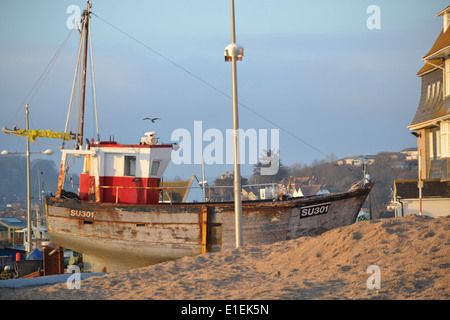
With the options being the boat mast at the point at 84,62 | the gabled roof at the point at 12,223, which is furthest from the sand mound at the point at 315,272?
the gabled roof at the point at 12,223

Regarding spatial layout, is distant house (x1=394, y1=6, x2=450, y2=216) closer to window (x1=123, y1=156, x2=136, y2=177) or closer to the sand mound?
window (x1=123, y1=156, x2=136, y2=177)

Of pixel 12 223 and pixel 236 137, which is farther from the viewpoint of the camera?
pixel 12 223

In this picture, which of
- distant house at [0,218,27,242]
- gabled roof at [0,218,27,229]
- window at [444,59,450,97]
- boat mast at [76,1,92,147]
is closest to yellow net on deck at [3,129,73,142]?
boat mast at [76,1,92,147]

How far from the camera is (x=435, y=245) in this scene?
35.6 feet

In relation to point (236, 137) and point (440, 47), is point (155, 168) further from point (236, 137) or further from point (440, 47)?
point (440, 47)

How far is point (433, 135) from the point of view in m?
32.2

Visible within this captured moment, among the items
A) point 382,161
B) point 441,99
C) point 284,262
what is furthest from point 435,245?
point 382,161

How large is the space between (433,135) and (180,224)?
19.0 meters

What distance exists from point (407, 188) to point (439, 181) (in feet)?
5.65

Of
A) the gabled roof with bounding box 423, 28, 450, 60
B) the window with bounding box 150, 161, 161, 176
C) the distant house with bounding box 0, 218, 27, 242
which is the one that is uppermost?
the gabled roof with bounding box 423, 28, 450, 60

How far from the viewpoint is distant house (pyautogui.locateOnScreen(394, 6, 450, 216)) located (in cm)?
2905

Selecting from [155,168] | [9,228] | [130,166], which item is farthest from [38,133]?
[9,228]

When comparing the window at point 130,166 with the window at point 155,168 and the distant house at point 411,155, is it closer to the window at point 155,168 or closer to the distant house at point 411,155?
the window at point 155,168
